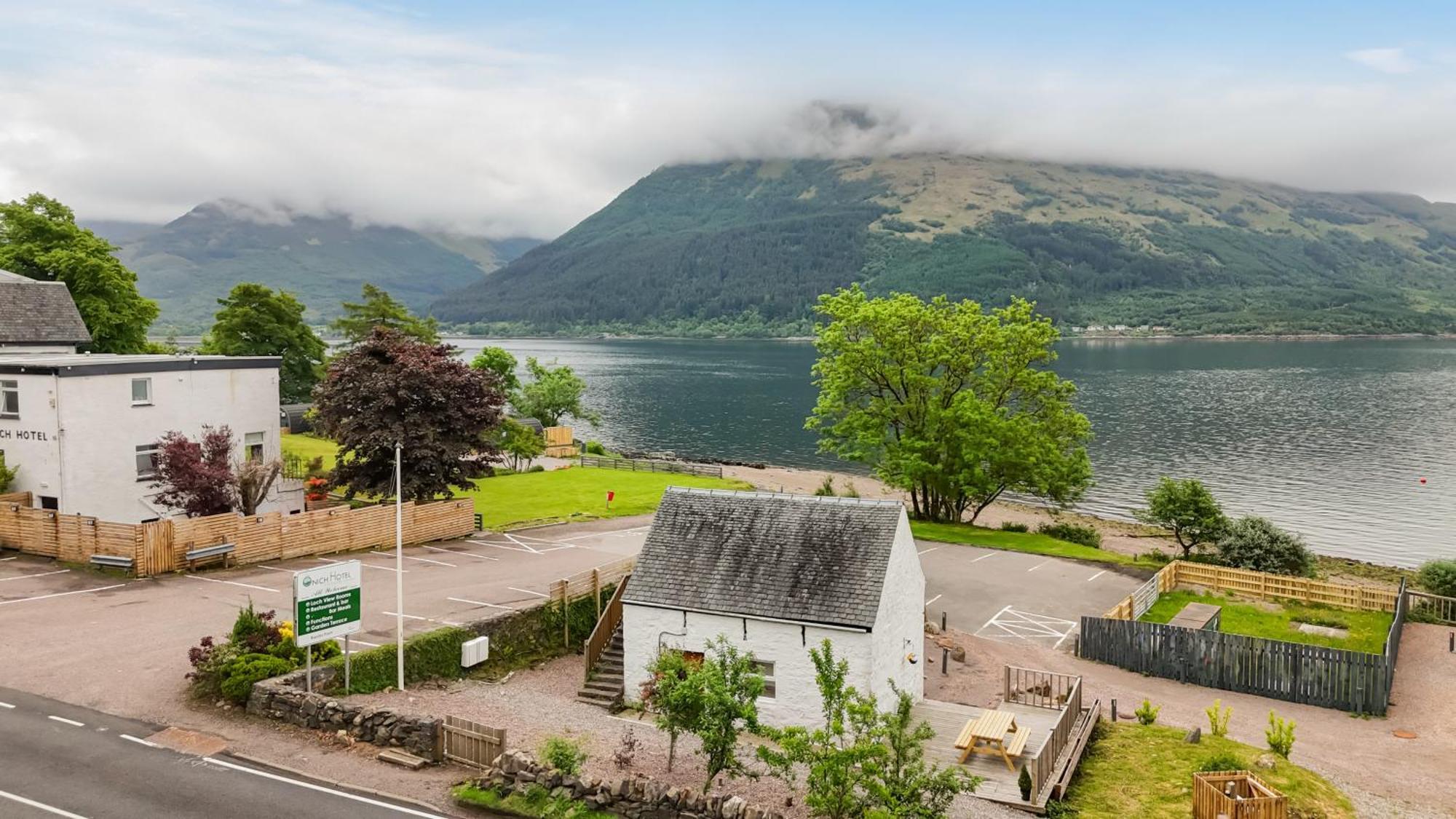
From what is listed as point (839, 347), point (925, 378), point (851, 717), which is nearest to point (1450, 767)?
point (851, 717)

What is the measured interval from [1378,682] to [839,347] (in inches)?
1333

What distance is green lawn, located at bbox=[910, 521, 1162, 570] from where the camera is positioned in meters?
47.0

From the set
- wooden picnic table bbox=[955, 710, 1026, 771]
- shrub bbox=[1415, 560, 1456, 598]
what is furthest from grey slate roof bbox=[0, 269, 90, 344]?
shrub bbox=[1415, 560, 1456, 598]

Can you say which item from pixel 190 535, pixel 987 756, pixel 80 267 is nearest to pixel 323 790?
pixel 987 756

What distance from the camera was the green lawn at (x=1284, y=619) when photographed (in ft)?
112

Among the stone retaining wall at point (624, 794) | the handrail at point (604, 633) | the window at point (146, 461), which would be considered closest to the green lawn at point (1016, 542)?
the handrail at point (604, 633)

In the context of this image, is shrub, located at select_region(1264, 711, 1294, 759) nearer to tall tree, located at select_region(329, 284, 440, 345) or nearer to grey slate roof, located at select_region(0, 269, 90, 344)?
grey slate roof, located at select_region(0, 269, 90, 344)

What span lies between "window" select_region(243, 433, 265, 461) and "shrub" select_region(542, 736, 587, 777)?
28695 millimetres

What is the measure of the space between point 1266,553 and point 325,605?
40.3 m

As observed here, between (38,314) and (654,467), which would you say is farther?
(654,467)

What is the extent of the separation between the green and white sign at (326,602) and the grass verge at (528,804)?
5574 mm

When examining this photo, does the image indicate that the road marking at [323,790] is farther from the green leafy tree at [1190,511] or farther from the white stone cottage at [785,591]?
the green leafy tree at [1190,511]

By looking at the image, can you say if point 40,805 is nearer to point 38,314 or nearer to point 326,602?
point 326,602

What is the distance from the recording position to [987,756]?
21953mm
